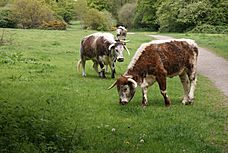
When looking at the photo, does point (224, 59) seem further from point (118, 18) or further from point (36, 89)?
point (118, 18)

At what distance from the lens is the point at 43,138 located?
8.14 m

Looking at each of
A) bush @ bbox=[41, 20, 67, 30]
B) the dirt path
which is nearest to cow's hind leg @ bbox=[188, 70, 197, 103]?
the dirt path

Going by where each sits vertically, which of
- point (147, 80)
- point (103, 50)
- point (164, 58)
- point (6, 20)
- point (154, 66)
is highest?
point (164, 58)

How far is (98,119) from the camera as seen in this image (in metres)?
10.9

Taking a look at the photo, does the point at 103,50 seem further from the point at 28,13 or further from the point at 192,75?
the point at 28,13

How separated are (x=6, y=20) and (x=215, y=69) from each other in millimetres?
50455

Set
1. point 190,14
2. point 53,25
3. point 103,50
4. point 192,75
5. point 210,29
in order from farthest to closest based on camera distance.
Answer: point 53,25, point 190,14, point 210,29, point 103,50, point 192,75

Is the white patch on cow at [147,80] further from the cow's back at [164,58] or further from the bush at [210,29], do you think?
the bush at [210,29]

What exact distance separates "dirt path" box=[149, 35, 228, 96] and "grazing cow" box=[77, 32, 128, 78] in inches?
167

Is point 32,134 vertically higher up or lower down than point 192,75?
higher up

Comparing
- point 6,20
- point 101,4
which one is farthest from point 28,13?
point 101,4

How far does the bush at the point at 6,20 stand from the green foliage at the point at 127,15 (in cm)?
2903

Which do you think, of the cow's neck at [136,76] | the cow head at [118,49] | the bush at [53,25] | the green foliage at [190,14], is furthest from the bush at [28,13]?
the cow's neck at [136,76]

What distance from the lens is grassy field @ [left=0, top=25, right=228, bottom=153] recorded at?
843 centimetres
